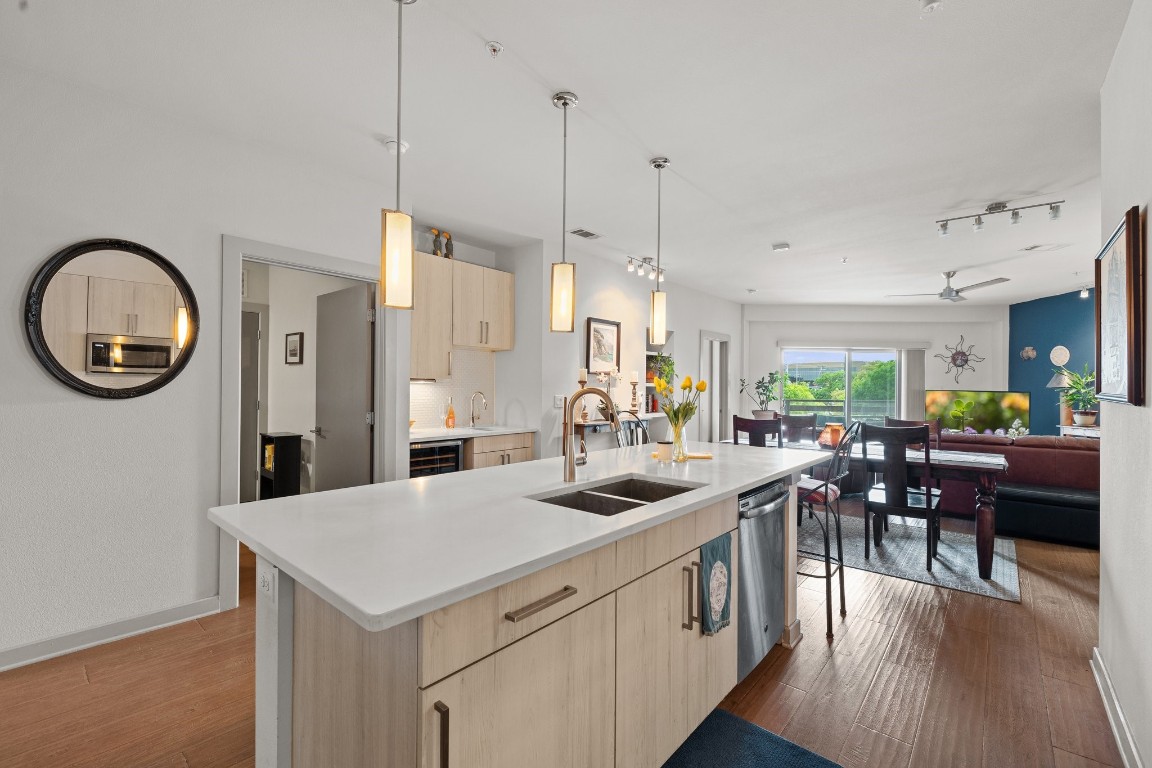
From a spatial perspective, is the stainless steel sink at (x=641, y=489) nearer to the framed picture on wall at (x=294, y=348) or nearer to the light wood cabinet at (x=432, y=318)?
the light wood cabinet at (x=432, y=318)

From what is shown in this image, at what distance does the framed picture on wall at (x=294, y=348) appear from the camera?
4.75 metres

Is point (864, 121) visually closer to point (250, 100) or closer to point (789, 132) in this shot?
point (789, 132)

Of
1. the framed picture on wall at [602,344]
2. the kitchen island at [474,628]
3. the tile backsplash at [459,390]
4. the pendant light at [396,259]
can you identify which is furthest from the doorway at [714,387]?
the pendant light at [396,259]

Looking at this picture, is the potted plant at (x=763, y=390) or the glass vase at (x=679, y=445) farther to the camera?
the potted plant at (x=763, y=390)

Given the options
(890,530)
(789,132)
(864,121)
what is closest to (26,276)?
(789,132)

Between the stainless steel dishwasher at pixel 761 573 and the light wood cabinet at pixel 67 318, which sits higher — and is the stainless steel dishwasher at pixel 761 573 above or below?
below

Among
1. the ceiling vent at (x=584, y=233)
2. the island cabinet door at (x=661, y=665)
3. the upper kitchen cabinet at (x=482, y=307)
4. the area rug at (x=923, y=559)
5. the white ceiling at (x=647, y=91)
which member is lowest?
the area rug at (x=923, y=559)

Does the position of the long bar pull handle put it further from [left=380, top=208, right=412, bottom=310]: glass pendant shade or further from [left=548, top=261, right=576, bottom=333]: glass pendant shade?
[left=548, top=261, right=576, bottom=333]: glass pendant shade

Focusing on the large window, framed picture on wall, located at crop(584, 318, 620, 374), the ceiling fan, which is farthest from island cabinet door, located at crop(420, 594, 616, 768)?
the large window

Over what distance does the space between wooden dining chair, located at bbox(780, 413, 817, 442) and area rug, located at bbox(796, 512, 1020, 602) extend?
53.8 inches

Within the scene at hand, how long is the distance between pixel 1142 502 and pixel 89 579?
166 inches

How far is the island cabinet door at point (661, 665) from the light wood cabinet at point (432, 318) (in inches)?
119

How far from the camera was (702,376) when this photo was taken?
7.76 metres

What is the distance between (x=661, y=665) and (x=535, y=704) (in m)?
0.58
